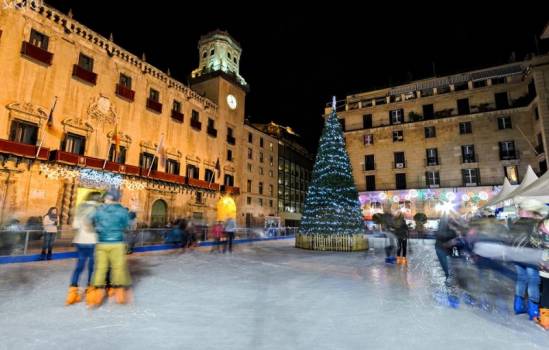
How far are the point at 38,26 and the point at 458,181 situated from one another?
37068 mm

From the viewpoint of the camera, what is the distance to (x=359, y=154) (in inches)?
1374

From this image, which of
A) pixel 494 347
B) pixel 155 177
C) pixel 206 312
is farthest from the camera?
pixel 155 177

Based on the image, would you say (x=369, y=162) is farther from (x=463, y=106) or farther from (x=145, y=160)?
(x=145, y=160)

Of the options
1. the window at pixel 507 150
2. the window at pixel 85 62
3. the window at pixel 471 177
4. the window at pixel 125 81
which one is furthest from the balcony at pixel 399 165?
the window at pixel 85 62

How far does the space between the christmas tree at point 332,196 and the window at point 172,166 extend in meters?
14.8

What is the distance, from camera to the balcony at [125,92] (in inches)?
827

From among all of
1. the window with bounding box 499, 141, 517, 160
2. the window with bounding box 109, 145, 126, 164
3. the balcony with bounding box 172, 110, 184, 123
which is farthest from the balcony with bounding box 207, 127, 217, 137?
the window with bounding box 499, 141, 517, 160

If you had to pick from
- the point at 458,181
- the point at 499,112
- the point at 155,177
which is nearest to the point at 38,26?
the point at 155,177

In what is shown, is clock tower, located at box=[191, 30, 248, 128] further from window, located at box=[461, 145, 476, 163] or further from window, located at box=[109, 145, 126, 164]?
window, located at box=[461, 145, 476, 163]

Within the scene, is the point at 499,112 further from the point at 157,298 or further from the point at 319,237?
the point at 157,298

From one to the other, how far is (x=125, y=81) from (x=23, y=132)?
833 centimetres

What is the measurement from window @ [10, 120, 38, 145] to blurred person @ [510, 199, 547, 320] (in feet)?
70.0

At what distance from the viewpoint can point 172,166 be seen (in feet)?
82.8

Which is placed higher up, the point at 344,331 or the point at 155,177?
the point at 155,177
